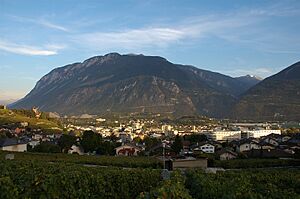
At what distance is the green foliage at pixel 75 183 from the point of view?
16.7 metres

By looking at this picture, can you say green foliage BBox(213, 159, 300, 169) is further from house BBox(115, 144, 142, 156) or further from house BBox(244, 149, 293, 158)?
house BBox(115, 144, 142, 156)

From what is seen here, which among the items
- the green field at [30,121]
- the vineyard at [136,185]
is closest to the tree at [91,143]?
the vineyard at [136,185]

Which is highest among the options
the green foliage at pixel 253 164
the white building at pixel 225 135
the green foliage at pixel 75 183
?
the green foliage at pixel 75 183

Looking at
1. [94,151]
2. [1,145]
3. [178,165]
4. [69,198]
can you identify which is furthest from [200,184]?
[1,145]

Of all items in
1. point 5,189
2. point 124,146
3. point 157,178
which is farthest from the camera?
point 124,146

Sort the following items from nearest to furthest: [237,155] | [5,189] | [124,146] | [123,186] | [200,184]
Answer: [5,189] < [200,184] < [123,186] < [237,155] < [124,146]

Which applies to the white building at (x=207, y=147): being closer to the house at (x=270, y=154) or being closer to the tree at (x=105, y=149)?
the house at (x=270, y=154)

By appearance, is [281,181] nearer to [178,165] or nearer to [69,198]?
[69,198]

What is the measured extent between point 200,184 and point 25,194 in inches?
270

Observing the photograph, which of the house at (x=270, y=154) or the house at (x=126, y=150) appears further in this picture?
the house at (x=126, y=150)

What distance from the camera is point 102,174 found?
22.1 m

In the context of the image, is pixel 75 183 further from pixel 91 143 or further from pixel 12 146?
pixel 12 146

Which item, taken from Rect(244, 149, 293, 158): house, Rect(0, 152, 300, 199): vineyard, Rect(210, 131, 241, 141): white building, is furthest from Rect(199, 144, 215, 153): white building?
Rect(210, 131, 241, 141): white building

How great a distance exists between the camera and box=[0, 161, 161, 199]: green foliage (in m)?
16.7
